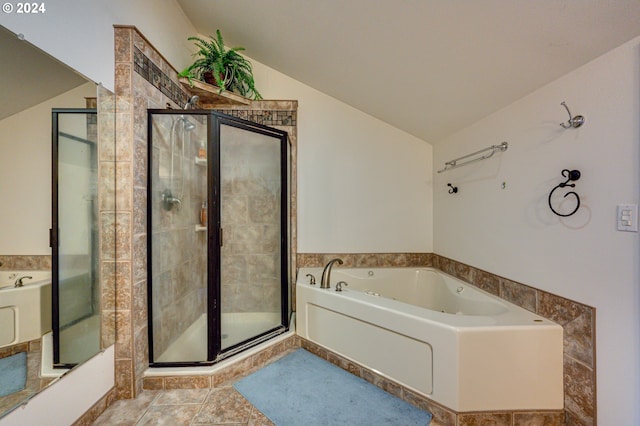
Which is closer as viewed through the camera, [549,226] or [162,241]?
[549,226]

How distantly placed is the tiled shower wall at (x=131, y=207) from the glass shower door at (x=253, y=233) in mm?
558

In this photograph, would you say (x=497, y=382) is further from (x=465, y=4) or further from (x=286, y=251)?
(x=465, y=4)

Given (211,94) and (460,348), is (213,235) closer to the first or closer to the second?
(211,94)

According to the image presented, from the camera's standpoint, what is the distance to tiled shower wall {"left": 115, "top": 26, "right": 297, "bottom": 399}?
1433 mm

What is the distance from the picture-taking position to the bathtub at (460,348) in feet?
4.13

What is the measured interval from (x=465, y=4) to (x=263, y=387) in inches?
93.7

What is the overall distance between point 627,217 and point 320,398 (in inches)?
69.3

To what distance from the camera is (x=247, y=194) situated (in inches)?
93.1

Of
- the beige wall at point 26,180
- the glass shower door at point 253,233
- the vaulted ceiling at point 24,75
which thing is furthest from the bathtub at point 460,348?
the vaulted ceiling at point 24,75

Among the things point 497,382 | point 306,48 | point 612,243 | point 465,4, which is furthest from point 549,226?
point 306,48

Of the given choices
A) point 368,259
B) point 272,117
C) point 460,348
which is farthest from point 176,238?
point 460,348

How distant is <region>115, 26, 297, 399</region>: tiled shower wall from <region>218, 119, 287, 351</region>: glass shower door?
56cm

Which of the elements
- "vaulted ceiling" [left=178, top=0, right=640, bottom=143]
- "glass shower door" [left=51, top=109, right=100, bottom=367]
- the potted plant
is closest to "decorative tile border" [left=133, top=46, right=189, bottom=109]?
the potted plant

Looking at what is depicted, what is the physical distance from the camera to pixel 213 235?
170 cm
